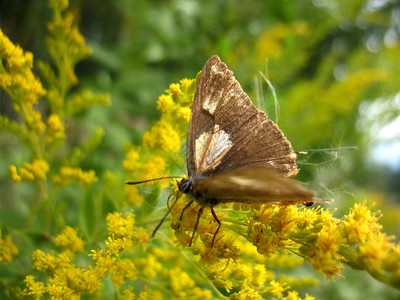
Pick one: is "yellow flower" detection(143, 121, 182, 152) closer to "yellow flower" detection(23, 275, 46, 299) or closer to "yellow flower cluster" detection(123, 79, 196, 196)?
"yellow flower cluster" detection(123, 79, 196, 196)

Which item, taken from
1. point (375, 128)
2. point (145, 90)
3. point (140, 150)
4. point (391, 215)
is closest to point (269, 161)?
point (140, 150)

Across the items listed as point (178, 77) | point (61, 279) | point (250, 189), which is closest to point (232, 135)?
point (250, 189)

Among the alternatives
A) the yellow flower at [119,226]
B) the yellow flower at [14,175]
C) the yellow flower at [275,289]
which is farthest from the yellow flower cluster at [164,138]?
the yellow flower at [275,289]

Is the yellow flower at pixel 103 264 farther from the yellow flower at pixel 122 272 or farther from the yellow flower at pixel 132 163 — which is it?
the yellow flower at pixel 132 163

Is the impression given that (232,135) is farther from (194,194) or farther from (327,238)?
(327,238)

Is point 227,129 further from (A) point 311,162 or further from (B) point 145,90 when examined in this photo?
(B) point 145,90

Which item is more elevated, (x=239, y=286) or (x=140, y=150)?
(x=140, y=150)

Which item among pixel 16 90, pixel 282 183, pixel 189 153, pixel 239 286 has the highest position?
pixel 16 90
